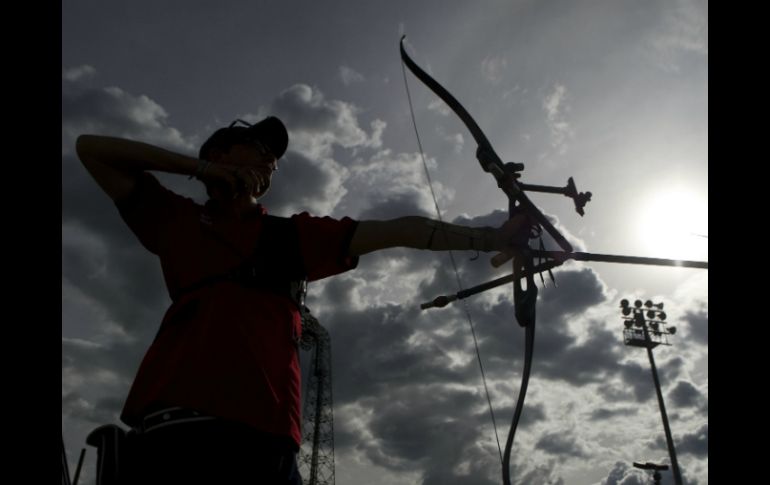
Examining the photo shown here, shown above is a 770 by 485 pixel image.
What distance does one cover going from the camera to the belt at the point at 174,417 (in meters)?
1.85

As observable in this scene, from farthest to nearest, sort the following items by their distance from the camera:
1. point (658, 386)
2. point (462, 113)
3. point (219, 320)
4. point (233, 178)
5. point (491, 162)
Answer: point (658, 386), point (462, 113), point (491, 162), point (233, 178), point (219, 320)

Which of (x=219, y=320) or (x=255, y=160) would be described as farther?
(x=255, y=160)

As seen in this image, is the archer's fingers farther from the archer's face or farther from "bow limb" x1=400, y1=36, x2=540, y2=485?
the archer's face

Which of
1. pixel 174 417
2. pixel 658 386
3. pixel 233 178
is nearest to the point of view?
pixel 174 417

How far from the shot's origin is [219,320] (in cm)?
205

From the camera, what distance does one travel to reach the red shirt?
192 centimetres

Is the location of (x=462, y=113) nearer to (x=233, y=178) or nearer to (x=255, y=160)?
(x=255, y=160)

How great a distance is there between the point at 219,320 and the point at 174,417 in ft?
1.14

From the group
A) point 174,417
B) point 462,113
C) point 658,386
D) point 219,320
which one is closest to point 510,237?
point 462,113

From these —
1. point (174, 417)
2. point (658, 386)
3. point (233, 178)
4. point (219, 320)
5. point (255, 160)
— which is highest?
point (658, 386)

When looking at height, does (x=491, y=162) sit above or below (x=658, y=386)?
below

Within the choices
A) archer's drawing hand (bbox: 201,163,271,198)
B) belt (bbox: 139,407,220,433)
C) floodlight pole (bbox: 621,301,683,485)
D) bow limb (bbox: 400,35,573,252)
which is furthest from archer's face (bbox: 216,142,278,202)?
floodlight pole (bbox: 621,301,683,485)

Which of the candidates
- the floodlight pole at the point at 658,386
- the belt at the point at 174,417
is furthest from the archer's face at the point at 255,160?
the floodlight pole at the point at 658,386

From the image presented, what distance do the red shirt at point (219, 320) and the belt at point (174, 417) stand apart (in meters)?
0.02
